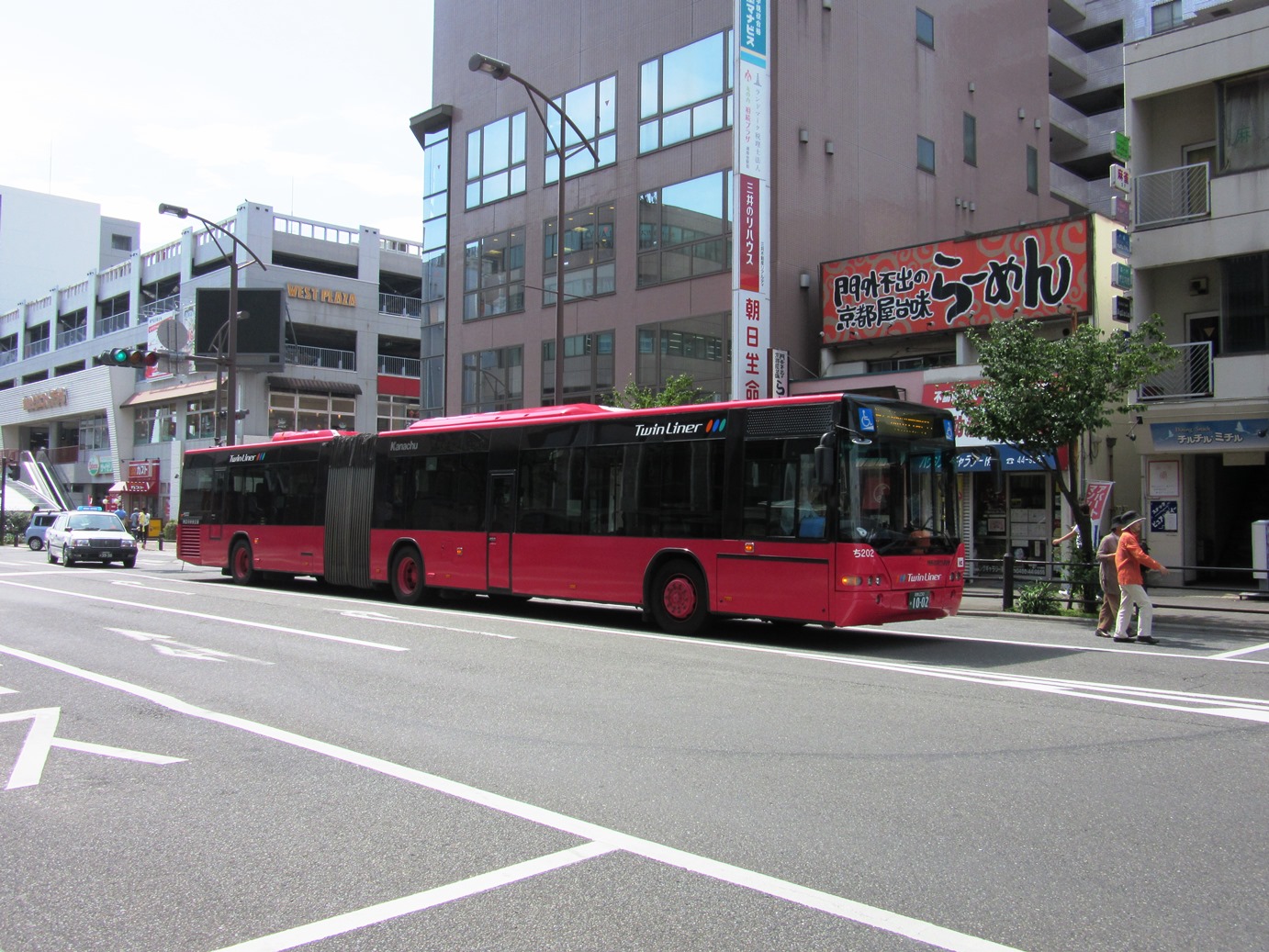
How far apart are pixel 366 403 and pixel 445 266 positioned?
77.1ft

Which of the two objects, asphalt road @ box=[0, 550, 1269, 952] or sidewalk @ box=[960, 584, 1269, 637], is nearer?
asphalt road @ box=[0, 550, 1269, 952]

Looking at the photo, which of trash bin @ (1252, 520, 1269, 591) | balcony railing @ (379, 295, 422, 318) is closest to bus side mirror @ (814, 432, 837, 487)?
trash bin @ (1252, 520, 1269, 591)

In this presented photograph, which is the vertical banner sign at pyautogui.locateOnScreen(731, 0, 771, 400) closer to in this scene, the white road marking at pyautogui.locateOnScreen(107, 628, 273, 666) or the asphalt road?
the asphalt road

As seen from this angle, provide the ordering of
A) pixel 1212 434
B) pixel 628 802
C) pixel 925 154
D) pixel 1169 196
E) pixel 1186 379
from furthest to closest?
pixel 925 154 → pixel 1169 196 → pixel 1186 379 → pixel 1212 434 → pixel 628 802

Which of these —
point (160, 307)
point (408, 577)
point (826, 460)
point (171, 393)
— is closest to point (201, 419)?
point (171, 393)

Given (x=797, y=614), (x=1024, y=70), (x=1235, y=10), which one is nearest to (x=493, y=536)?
(x=797, y=614)

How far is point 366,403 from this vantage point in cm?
5916

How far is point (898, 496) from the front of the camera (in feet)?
41.2

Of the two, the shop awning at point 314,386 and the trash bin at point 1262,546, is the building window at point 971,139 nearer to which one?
the trash bin at point 1262,546

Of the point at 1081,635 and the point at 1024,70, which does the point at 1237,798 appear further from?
the point at 1024,70

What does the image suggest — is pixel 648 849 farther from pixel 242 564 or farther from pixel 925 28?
pixel 925 28

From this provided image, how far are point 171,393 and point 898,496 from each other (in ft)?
177

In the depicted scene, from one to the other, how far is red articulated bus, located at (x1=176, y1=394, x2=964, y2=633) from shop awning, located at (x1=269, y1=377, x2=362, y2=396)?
122 feet

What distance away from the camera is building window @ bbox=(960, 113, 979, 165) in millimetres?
33844
